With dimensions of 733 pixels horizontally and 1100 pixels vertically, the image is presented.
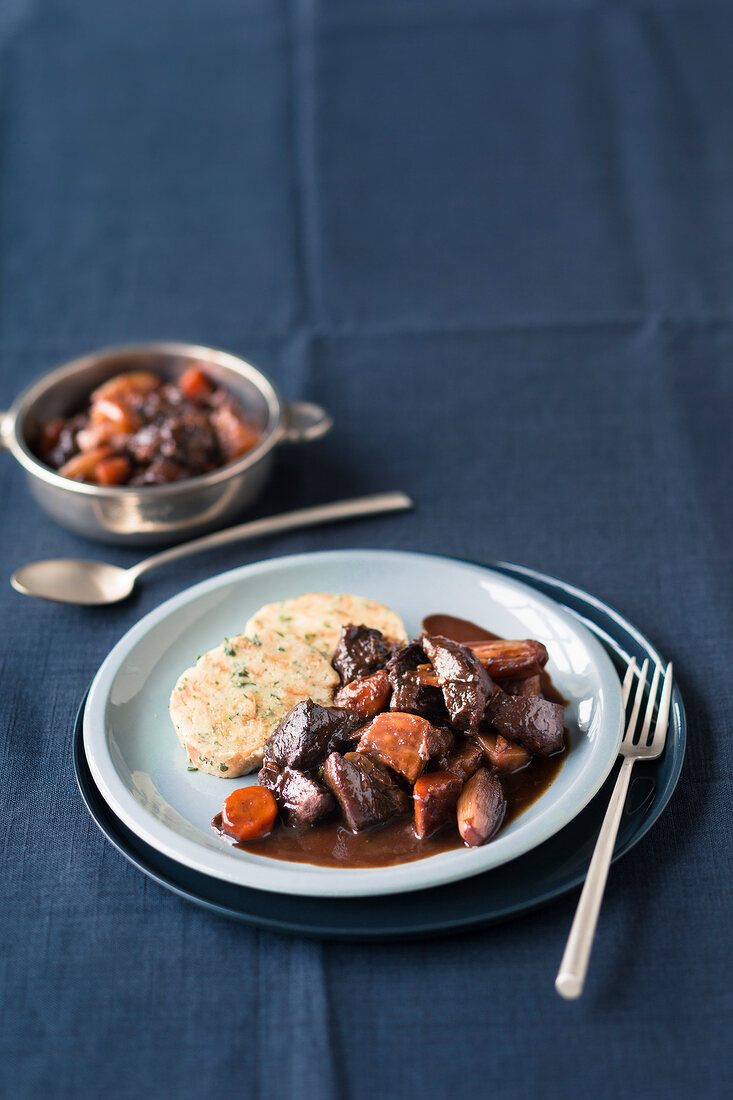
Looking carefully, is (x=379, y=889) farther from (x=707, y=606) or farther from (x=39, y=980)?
(x=707, y=606)

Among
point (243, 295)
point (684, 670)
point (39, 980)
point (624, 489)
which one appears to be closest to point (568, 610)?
point (684, 670)

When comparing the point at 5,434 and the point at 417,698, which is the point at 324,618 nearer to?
the point at 417,698

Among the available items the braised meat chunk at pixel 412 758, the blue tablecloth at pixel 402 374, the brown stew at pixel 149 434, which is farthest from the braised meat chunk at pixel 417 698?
the brown stew at pixel 149 434

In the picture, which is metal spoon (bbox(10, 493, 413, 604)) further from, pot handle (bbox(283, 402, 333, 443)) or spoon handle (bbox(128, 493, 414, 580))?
pot handle (bbox(283, 402, 333, 443))

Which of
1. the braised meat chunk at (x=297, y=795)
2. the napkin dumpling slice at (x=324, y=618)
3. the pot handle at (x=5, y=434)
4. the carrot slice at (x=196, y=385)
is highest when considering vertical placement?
the carrot slice at (x=196, y=385)

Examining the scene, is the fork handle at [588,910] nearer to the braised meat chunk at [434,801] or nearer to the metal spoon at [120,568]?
the braised meat chunk at [434,801]

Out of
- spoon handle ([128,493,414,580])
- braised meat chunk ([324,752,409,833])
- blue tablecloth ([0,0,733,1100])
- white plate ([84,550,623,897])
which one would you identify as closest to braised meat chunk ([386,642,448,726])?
braised meat chunk ([324,752,409,833])

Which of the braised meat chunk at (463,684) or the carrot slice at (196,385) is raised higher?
the carrot slice at (196,385)

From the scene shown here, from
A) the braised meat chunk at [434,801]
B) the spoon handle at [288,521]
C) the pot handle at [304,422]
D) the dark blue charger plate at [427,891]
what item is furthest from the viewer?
the pot handle at [304,422]
